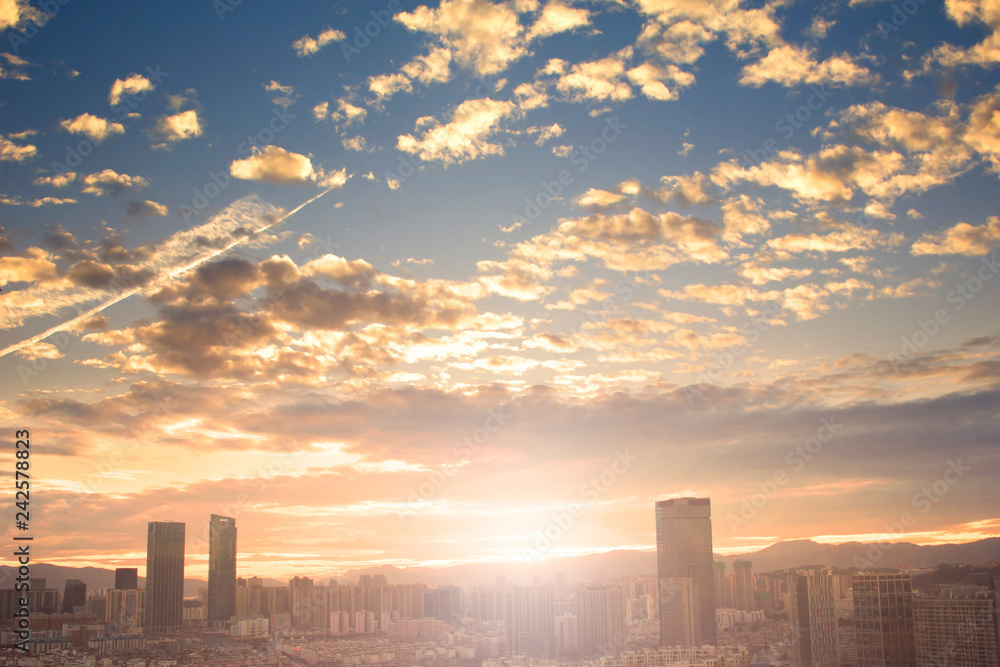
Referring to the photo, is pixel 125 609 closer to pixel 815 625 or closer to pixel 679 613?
pixel 679 613

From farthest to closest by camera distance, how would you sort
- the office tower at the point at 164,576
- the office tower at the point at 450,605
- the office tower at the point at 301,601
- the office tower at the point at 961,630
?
the office tower at the point at 450,605 → the office tower at the point at 301,601 → the office tower at the point at 164,576 → the office tower at the point at 961,630

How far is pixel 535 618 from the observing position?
2405 inches

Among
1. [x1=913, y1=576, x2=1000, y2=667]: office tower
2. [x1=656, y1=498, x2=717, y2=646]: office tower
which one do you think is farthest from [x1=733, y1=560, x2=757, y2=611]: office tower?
[x1=913, y1=576, x2=1000, y2=667]: office tower

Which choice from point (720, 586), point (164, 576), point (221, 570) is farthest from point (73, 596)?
point (720, 586)

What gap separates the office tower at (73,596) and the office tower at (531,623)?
33.1 m

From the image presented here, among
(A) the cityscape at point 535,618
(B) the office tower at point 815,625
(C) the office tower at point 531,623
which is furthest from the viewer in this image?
(C) the office tower at point 531,623

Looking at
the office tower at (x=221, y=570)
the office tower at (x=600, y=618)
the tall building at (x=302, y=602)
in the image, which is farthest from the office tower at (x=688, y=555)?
the office tower at (x=221, y=570)

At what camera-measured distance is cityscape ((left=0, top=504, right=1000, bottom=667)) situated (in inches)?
1283

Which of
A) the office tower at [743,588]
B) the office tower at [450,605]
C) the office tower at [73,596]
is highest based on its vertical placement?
the office tower at [73,596]

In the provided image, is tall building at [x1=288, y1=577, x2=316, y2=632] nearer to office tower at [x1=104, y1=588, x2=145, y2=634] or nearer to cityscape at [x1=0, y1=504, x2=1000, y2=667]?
cityscape at [x1=0, y1=504, x2=1000, y2=667]

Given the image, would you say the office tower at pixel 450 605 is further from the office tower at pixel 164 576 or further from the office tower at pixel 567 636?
the office tower at pixel 164 576

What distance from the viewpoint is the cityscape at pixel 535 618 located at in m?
32.6

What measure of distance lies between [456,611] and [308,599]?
15.7 m

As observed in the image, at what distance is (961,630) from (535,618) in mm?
35825
